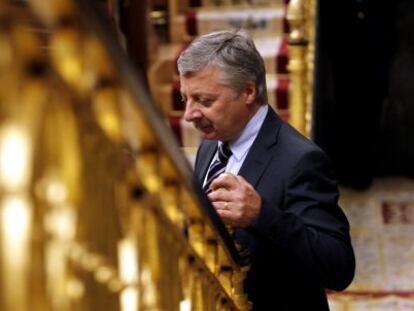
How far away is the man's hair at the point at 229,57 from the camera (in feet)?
8.38

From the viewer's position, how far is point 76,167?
1.33 meters

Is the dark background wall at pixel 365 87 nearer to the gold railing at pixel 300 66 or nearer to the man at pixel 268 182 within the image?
the gold railing at pixel 300 66

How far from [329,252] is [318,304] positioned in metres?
0.22

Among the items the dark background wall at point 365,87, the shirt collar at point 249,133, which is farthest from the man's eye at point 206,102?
the dark background wall at point 365,87

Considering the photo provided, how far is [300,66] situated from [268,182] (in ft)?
9.58

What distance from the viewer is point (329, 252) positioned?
8.11 ft

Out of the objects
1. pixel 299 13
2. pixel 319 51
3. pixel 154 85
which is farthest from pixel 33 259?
pixel 154 85

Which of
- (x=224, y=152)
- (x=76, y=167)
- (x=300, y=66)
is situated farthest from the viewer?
(x=300, y=66)

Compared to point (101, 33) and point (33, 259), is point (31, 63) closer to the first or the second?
point (101, 33)

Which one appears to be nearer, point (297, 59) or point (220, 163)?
point (220, 163)

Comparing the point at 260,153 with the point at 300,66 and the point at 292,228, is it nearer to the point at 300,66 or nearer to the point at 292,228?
the point at 292,228

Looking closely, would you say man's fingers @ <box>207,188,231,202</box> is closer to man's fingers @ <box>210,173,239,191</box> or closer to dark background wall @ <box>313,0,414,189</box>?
man's fingers @ <box>210,173,239,191</box>

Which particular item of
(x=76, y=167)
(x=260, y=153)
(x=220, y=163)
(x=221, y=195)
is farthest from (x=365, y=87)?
(x=76, y=167)

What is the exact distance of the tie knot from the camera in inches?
108
